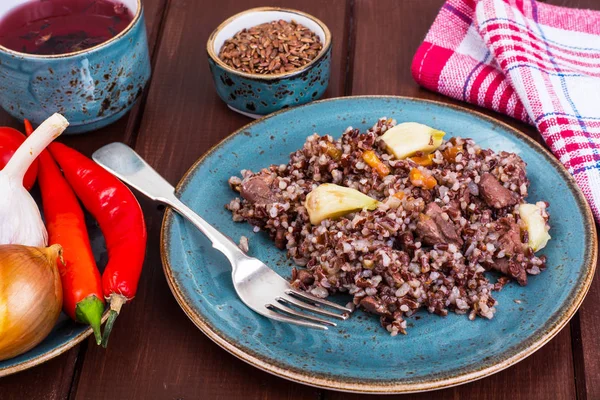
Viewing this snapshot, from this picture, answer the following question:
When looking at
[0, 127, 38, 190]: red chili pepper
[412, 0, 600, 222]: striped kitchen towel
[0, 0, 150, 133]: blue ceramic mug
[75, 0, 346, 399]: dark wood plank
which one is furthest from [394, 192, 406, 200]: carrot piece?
[0, 127, 38, 190]: red chili pepper

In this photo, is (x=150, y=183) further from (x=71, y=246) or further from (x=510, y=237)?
(x=510, y=237)

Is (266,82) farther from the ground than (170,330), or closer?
farther from the ground

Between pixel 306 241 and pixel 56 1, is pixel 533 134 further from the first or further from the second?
pixel 56 1

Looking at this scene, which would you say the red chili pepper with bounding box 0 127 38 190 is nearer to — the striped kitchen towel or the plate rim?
the plate rim

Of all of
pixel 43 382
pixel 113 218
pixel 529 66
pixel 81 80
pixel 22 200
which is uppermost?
pixel 529 66

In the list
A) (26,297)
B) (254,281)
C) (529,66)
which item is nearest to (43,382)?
(26,297)
